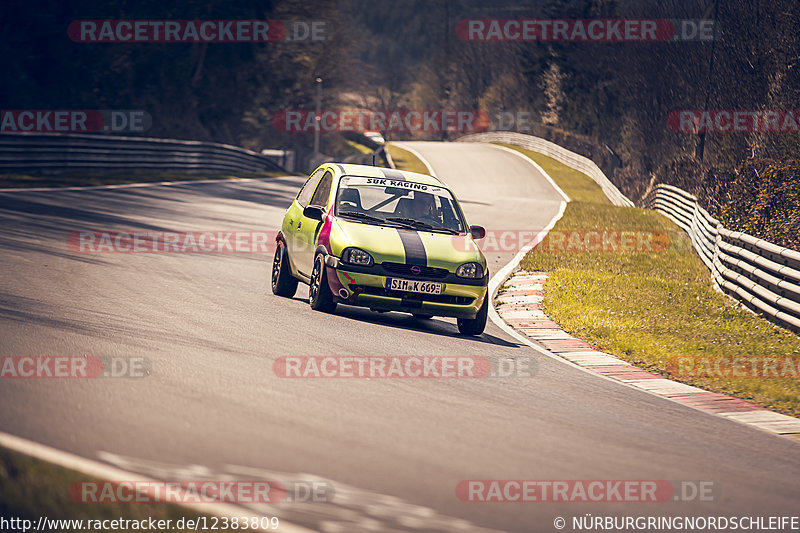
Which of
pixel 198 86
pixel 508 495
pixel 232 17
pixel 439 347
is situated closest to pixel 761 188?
pixel 439 347

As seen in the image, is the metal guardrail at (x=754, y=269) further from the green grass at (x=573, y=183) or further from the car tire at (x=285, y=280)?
the green grass at (x=573, y=183)

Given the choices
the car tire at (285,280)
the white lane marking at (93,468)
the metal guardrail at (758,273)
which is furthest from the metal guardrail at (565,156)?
the white lane marking at (93,468)

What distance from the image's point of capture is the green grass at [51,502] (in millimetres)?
4242

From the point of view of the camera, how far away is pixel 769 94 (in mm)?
35844

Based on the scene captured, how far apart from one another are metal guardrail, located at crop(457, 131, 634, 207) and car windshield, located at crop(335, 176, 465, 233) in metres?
29.1

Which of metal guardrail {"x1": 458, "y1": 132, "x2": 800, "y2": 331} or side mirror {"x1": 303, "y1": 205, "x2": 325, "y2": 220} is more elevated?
side mirror {"x1": 303, "y1": 205, "x2": 325, "y2": 220}

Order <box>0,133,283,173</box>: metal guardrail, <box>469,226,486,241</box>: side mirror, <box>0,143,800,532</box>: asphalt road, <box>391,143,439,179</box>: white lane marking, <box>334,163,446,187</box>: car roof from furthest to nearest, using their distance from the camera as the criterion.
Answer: <box>391,143,439,179</box>: white lane marking
<box>0,133,283,173</box>: metal guardrail
<box>334,163,446,187</box>: car roof
<box>469,226,486,241</box>: side mirror
<box>0,143,800,532</box>: asphalt road

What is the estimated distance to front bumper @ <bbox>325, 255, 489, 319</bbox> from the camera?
10766 millimetres

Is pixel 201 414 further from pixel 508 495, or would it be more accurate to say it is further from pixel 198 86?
pixel 198 86

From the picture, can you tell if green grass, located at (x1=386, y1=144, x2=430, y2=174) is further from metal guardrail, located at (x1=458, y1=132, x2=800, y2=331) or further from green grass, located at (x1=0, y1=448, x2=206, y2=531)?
green grass, located at (x1=0, y1=448, x2=206, y2=531)

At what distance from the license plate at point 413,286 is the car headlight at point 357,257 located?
1.03 ft

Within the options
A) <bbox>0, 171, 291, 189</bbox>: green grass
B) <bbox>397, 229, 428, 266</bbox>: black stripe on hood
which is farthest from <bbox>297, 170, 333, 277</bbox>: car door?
<bbox>0, 171, 291, 189</bbox>: green grass

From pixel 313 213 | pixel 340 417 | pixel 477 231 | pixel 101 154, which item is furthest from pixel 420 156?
pixel 340 417

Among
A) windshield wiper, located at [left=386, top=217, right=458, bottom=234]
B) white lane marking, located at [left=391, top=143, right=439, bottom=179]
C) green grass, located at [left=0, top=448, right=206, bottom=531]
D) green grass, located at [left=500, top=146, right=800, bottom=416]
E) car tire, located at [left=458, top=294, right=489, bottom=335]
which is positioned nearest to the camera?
green grass, located at [left=0, top=448, right=206, bottom=531]
